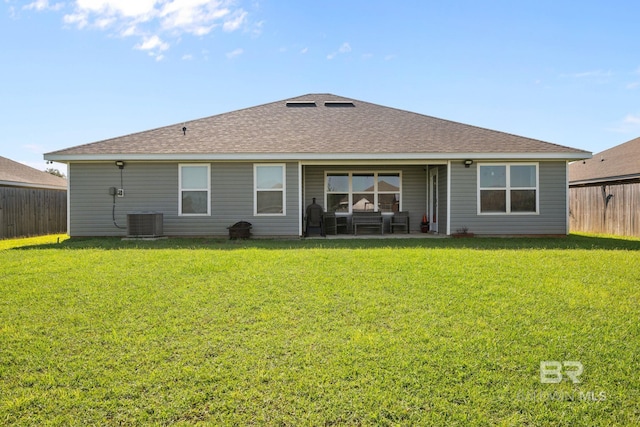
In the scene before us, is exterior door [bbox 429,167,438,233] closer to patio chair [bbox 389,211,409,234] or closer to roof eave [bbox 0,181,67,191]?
patio chair [bbox 389,211,409,234]

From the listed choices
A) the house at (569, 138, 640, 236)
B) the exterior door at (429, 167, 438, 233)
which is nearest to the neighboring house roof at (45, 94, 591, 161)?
the exterior door at (429, 167, 438, 233)

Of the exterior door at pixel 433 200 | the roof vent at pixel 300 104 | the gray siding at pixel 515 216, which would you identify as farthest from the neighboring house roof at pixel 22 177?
the gray siding at pixel 515 216

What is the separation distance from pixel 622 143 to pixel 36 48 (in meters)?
24.3

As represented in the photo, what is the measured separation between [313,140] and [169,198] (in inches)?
178

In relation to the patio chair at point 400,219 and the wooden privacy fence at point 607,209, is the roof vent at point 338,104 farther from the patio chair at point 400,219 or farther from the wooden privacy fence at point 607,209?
the wooden privacy fence at point 607,209

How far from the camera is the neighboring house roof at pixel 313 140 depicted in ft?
37.7

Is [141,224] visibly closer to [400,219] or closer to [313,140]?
[313,140]

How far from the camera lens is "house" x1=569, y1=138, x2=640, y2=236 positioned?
1391 centimetres

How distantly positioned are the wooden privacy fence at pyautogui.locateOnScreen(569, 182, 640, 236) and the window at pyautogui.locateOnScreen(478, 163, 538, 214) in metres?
4.41

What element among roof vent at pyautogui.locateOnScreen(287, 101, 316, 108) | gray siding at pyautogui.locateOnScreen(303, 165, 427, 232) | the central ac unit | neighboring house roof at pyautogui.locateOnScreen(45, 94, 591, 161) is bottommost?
the central ac unit

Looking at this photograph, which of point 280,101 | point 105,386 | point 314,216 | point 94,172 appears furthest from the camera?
point 280,101

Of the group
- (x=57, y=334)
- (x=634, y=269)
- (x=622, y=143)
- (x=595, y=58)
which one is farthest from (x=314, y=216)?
(x=622, y=143)

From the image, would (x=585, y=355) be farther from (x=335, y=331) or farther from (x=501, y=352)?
(x=335, y=331)

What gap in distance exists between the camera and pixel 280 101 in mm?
16453
